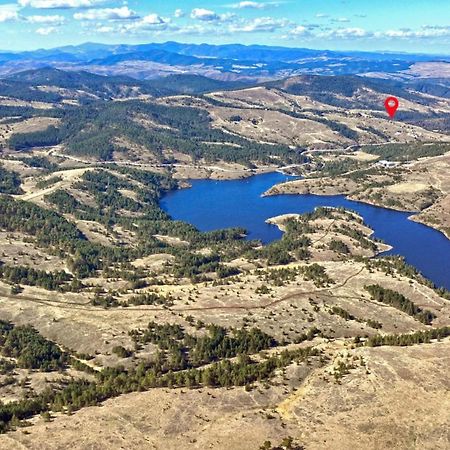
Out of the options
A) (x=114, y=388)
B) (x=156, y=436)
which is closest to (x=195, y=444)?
(x=156, y=436)

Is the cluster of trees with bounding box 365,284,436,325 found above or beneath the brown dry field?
beneath

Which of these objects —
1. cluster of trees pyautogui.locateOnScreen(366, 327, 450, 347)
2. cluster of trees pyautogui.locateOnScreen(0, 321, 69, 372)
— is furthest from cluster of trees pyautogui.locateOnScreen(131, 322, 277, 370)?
cluster of trees pyautogui.locateOnScreen(366, 327, 450, 347)

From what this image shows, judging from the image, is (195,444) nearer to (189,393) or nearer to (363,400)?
(189,393)

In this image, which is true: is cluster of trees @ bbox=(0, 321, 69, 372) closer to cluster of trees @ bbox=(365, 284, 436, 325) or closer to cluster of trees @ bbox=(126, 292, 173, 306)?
cluster of trees @ bbox=(126, 292, 173, 306)

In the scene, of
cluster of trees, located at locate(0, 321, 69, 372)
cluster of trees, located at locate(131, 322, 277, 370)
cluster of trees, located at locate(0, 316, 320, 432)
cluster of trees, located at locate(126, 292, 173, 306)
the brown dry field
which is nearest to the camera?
the brown dry field

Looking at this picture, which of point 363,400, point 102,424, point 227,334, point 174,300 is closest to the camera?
point 102,424

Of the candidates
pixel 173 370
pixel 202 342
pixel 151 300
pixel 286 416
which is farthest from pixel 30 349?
pixel 286 416

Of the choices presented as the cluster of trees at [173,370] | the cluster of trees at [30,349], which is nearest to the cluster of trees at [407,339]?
the cluster of trees at [173,370]

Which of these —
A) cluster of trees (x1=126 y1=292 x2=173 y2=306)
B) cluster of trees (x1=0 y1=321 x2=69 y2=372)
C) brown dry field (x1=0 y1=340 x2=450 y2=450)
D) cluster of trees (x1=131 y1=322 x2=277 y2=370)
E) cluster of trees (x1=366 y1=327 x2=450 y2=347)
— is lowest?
cluster of trees (x1=0 y1=321 x2=69 y2=372)
